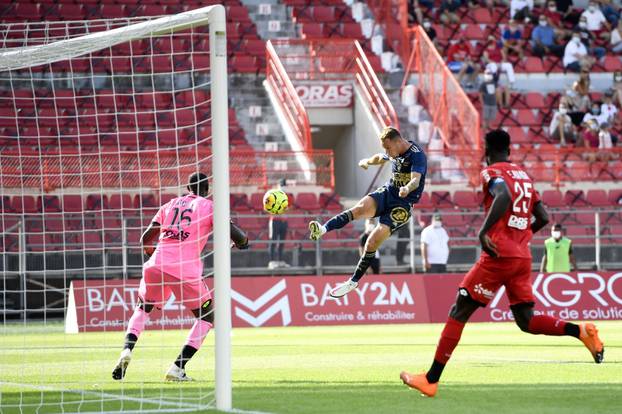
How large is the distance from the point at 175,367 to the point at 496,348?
5.94 meters

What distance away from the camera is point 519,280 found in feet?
29.8

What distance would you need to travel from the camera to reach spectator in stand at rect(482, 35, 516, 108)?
3266 cm

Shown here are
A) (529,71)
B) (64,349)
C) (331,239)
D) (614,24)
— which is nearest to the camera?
(64,349)

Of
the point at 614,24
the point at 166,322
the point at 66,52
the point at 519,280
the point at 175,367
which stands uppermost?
the point at 614,24

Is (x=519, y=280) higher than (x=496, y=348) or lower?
higher

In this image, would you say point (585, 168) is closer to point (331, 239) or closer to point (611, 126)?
point (611, 126)

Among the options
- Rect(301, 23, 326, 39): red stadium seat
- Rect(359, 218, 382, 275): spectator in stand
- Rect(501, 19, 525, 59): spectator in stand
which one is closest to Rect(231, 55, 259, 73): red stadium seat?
Rect(301, 23, 326, 39): red stadium seat

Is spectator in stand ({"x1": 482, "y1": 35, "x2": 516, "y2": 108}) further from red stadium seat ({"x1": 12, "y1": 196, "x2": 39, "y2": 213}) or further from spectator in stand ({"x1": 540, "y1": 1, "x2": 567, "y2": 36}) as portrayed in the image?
red stadium seat ({"x1": 12, "y1": 196, "x2": 39, "y2": 213})

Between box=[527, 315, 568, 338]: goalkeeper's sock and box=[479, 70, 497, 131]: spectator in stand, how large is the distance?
22814mm

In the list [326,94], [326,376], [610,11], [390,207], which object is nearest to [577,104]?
[610,11]

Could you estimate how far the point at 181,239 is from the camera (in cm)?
1145

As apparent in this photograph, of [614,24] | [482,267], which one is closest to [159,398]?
[482,267]

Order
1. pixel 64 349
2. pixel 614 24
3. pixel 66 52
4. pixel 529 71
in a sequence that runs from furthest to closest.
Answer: pixel 614 24, pixel 529 71, pixel 64 349, pixel 66 52

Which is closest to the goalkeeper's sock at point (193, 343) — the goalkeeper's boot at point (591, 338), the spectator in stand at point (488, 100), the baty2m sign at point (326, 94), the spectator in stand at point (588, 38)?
the goalkeeper's boot at point (591, 338)
